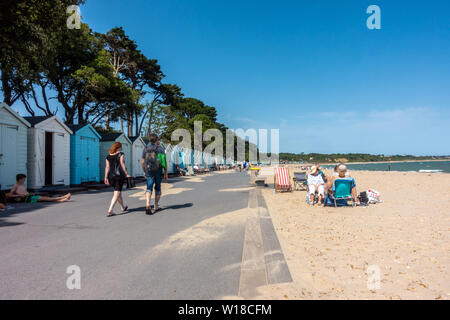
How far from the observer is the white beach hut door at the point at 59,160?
12898mm

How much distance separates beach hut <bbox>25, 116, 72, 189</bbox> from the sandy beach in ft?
35.5

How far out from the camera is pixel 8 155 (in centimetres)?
1043

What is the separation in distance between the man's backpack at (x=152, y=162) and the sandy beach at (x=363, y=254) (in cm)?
294

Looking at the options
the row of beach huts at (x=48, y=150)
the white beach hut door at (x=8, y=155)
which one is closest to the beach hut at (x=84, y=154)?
the row of beach huts at (x=48, y=150)

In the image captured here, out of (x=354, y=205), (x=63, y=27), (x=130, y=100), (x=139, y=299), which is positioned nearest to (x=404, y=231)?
(x=354, y=205)

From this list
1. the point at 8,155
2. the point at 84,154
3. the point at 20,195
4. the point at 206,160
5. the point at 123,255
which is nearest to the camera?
the point at 123,255

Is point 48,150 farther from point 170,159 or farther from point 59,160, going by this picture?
point 170,159

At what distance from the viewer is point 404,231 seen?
4.79m

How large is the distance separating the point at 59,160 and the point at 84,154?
205 cm

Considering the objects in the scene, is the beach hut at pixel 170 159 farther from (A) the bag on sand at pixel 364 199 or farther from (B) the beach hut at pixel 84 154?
(A) the bag on sand at pixel 364 199

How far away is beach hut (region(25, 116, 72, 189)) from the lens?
11633mm

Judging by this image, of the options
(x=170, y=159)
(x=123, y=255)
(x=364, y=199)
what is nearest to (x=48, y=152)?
(x=123, y=255)

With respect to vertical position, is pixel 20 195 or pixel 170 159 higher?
pixel 170 159

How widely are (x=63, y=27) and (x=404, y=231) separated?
50.0 ft
